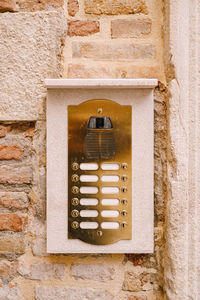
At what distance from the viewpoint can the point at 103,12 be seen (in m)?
1.00

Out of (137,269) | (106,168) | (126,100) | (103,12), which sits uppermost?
(103,12)

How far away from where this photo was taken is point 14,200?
40.0 inches

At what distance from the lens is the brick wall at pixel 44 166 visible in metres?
1.00

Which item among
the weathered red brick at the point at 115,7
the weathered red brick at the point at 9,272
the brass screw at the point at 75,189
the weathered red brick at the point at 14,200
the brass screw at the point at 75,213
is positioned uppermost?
the weathered red brick at the point at 115,7

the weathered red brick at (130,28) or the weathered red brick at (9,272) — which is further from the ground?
the weathered red brick at (130,28)

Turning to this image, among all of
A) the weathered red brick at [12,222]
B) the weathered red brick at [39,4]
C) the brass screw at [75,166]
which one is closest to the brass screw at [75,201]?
the brass screw at [75,166]

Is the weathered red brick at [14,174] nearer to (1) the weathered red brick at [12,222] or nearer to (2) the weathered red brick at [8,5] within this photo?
(1) the weathered red brick at [12,222]

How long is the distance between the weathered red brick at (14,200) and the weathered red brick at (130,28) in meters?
0.71

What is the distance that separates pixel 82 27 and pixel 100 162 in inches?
20.4

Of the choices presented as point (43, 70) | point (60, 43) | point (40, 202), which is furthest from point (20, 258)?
point (60, 43)

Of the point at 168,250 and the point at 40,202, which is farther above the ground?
the point at 40,202

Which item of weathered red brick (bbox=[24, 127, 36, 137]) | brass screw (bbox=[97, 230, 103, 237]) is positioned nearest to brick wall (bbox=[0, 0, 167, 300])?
weathered red brick (bbox=[24, 127, 36, 137])

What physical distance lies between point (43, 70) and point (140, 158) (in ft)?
1.59

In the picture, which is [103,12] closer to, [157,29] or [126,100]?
[157,29]
